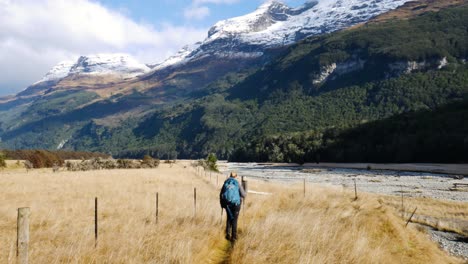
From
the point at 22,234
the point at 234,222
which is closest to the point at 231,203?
the point at 234,222

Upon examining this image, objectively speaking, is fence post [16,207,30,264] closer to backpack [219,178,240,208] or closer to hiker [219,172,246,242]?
hiker [219,172,246,242]

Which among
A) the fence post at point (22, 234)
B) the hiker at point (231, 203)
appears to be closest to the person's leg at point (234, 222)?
the hiker at point (231, 203)

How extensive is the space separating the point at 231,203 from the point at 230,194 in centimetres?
28

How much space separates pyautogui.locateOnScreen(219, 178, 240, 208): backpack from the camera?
1169 centimetres

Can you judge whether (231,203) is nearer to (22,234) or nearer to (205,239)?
(205,239)

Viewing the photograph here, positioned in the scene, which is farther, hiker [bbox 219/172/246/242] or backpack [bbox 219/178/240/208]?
backpack [bbox 219/178/240/208]

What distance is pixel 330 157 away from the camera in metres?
115

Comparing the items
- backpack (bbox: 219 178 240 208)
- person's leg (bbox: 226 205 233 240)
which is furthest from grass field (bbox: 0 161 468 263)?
backpack (bbox: 219 178 240 208)

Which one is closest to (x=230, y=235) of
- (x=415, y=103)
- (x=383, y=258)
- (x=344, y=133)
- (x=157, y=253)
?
(x=157, y=253)

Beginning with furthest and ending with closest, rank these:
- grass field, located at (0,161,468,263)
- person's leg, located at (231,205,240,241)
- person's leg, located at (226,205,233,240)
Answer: person's leg, located at (226,205,233,240), person's leg, located at (231,205,240,241), grass field, located at (0,161,468,263)

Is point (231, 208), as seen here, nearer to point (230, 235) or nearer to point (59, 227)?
point (230, 235)

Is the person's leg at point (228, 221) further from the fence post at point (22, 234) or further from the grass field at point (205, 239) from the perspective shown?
the fence post at point (22, 234)

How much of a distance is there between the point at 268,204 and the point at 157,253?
39.0 feet

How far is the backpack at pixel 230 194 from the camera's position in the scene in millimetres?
11688
